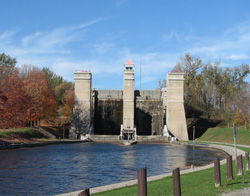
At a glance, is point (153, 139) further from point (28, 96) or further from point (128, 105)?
point (28, 96)

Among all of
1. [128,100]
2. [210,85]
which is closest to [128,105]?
[128,100]

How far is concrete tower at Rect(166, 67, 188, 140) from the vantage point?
62.6 metres

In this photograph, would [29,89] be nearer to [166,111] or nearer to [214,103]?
[166,111]

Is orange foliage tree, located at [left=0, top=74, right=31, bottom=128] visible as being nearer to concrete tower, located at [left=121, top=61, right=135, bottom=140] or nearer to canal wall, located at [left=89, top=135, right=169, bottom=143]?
canal wall, located at [left=89, top=135, right=169, bottom=143]

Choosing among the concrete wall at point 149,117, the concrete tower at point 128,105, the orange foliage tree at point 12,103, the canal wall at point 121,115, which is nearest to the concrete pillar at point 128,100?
the concrete tower at point 128,105

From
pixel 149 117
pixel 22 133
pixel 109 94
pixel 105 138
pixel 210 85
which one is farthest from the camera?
pixel 210 85

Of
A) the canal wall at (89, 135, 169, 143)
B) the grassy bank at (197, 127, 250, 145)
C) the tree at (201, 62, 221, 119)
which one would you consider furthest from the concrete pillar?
the tree at (201, 62, 221, 119)

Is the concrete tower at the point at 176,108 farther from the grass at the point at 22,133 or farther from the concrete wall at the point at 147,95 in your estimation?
the grass at the point at 22,133

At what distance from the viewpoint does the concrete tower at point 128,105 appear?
62.1m

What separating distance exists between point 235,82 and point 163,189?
249ft

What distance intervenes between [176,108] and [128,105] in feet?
30.3

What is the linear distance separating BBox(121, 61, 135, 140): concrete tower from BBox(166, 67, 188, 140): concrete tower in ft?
22.9

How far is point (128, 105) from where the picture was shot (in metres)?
63.3

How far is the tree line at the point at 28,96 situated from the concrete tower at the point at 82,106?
636cm
